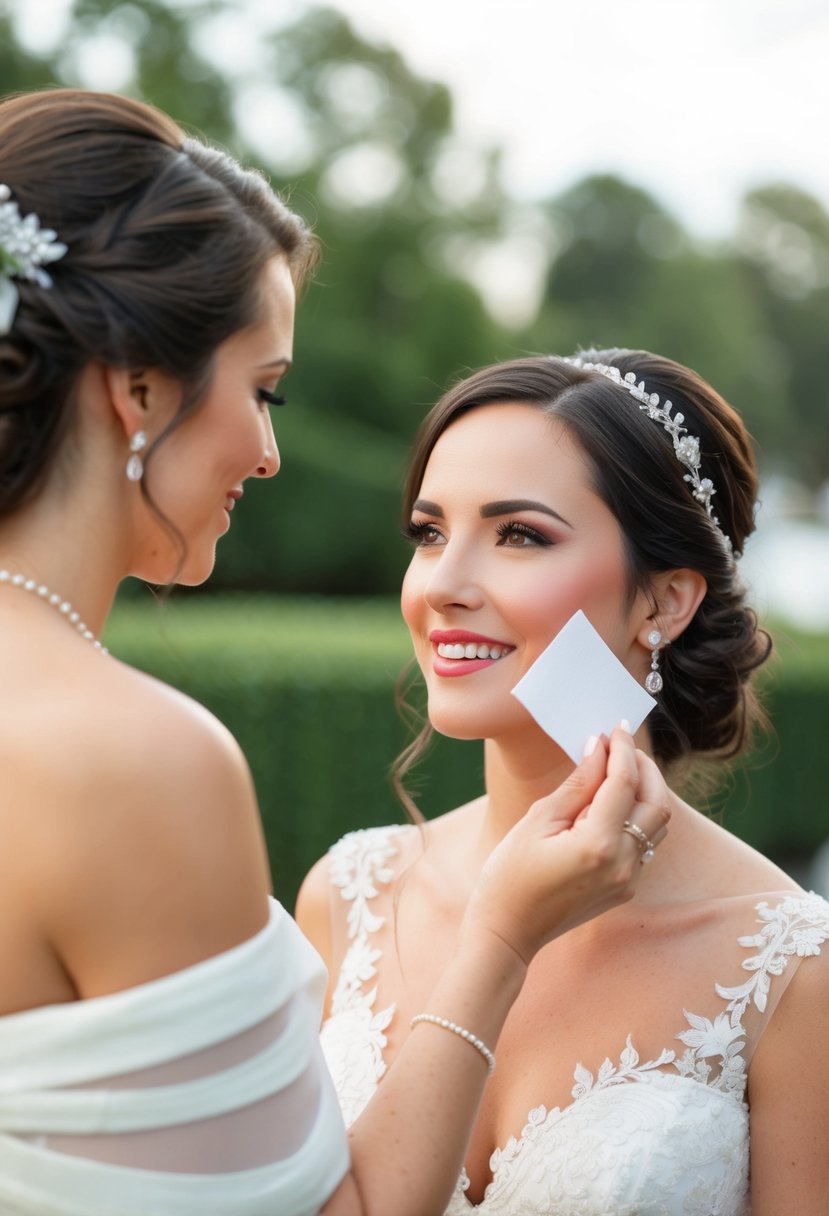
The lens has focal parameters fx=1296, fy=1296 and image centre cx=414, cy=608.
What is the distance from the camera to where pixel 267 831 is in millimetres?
7004

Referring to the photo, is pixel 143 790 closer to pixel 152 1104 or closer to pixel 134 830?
pixel 134 830

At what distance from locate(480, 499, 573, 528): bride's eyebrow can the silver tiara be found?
1.29 feet

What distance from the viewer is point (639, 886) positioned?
3006 mm

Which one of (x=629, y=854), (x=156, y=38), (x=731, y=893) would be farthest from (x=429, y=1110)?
(x=156, y=38)

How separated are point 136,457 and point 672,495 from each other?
1.56 m

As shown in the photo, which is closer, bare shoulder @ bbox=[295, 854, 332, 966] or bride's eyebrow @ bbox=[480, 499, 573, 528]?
bride's eyebrow @ bbox=[480, 499, 573, 528]

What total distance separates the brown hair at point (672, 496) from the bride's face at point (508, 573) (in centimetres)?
6

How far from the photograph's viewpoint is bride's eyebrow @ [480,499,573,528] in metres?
2.86

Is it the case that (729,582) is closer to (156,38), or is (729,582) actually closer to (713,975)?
(713,975)

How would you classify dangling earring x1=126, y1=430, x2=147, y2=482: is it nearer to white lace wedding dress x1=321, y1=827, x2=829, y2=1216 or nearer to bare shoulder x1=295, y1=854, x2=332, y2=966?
white lace wedding dress x1=321, y1=827, x2=829, y2=1216

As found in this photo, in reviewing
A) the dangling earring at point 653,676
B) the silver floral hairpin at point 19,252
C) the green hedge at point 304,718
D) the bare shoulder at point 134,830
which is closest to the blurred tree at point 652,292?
the green hedge at point 304,718

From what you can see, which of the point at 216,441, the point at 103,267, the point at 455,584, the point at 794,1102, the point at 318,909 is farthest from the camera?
the point at 318,909

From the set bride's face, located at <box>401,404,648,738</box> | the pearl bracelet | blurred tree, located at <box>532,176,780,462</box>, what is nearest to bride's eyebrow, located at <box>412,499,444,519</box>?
bride's face, located at <box>401,404,648,738</box>

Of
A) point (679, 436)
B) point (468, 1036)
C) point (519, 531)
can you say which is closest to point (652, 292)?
point (679, 436)
